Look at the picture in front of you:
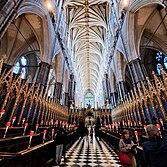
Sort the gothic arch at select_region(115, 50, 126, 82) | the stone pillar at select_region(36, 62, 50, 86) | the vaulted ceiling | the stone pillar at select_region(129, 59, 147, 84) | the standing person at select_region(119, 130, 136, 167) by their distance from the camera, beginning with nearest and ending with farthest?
the standing person at select_region(119, 130, 136, 167) → the stone pillar at select_region(129, 59, 147, 84) → the stone pillar at select_region(36, 62, 50, 86) → the gothic arch at select_region(115, 50, 126, 82) → the vaulted ceiling

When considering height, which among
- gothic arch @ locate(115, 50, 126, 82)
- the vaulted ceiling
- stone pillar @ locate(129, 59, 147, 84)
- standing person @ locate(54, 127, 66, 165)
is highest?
the vaulted ceiling

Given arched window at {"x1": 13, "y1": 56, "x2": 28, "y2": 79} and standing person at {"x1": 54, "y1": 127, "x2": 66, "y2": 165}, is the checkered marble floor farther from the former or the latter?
arched window at {"x1": 13, "y1": 56, "x2": 28, "y2": 79}

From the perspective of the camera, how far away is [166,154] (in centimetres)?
146

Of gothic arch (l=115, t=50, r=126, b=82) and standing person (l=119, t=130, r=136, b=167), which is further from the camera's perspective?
gothic arch (l=115, t=50, r=126, b=82)

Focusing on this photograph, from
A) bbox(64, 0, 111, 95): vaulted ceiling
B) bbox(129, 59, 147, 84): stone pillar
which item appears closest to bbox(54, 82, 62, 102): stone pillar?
bbox(129, 59, 147, 84): stone pillar

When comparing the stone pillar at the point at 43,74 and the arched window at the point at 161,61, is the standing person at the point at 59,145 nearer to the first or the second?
the stone pillar at the point at 43,74

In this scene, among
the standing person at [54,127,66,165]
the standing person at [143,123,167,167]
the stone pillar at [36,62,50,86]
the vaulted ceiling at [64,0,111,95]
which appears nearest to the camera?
the standing person at [143,123,167,167]

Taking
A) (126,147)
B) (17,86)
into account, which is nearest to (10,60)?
(17,86)

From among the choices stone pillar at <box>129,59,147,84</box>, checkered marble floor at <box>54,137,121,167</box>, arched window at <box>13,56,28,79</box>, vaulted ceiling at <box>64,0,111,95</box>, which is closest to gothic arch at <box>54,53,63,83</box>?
arched window at <box>13,56,28,79</box>

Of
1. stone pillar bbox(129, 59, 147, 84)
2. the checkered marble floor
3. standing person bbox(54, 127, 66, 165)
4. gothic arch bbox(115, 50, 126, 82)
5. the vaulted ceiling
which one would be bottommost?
the checkered marble floor

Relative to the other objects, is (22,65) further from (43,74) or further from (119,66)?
(119,66)

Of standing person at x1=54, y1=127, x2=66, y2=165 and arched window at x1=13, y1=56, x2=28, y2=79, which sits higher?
arched window at x1=13, y1=56, x2=28, y2=79

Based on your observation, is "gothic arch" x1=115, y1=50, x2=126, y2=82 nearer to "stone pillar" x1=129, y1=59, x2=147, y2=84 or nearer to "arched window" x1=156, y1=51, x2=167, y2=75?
"arched window" x1=156, y1=51, x2=167, y2=75

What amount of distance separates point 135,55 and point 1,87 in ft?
33.2
